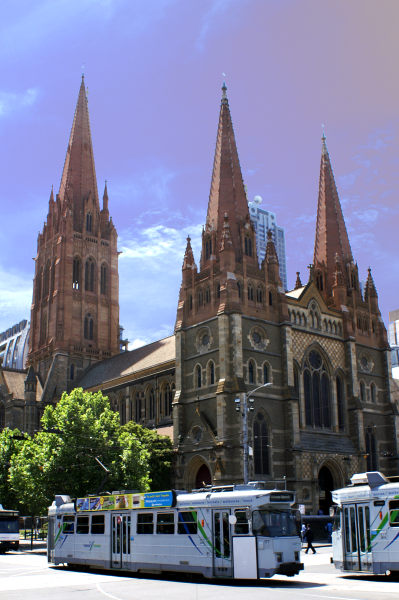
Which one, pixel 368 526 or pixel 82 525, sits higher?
pixel 368 526

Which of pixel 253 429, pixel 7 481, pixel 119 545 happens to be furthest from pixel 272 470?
pixel 119 545

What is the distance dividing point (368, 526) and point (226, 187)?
3649 centimetres

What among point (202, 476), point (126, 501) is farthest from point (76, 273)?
point (126, 501)

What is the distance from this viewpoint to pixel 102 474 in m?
38.2

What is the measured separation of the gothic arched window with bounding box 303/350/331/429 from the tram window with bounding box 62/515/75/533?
84.2ft

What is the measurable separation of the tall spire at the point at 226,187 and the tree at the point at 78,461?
1732 centimetres

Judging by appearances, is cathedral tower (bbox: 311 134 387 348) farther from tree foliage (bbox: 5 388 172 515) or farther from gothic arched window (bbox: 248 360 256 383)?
tree foliage (bbox: 5 388 172 515)

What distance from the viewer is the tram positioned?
35.3m

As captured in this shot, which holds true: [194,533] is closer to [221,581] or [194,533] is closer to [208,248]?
[221,581]

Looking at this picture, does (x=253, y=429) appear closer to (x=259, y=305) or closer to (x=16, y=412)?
(x=259, y=305)

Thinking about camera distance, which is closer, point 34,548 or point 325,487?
point 34,548

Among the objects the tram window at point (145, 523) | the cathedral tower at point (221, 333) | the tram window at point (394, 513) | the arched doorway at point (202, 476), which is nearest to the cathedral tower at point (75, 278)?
the cathedral tower at point (221, 333)

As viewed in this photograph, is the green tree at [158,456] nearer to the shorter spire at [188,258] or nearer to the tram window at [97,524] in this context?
the shorter spire at [188,258]

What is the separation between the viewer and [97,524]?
2425 centimetres
